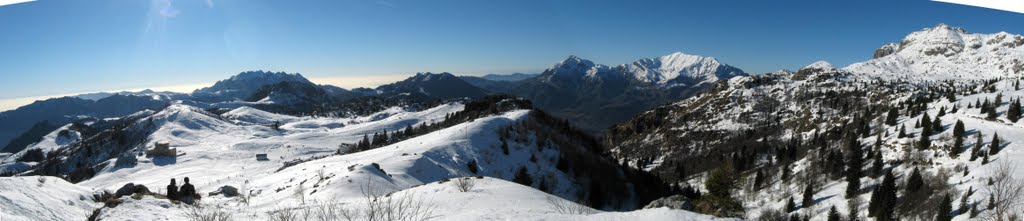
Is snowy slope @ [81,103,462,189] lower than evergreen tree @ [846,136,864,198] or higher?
higher

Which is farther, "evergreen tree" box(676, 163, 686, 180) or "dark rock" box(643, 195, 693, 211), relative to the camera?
"evergreen tree" box(676, 163, 686, 180)

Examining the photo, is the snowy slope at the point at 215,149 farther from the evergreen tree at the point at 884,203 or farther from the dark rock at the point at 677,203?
the evergreen tree at the point at 884,203

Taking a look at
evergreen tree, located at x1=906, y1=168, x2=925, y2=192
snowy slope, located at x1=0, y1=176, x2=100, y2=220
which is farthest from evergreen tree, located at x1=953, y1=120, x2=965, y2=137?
snowy slope, located at x1=0, y1=176, x2=100, y2=220

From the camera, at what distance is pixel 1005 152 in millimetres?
82938

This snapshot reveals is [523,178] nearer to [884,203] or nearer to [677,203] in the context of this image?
[677,203]

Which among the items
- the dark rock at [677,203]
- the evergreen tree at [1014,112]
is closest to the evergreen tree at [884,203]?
the evergreen tree at [1014,112]

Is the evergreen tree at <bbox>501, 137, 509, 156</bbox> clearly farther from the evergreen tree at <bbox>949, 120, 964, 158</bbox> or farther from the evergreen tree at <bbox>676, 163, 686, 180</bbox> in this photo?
the evergreen tree at <bbox>676, 163, 686, 180</bbox>

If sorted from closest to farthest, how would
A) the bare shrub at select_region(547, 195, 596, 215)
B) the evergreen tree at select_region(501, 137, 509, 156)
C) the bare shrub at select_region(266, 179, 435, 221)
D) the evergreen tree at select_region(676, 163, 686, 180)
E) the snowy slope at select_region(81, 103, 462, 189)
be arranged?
the bare shrub at select_region(266, 179, 435, 221), the bare shrub at select_region(547, 195, 596, 215), the evergreen tree at select_region(501, 137, 509, 156), the snowy slope at select_region(81, 103, 462, 189), the evergreen tree at select_region(676, 163, 686, 180)

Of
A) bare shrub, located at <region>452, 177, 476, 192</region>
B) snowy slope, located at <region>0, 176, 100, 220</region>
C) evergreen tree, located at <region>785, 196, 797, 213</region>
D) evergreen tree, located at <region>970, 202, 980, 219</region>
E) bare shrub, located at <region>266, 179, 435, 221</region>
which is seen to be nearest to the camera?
bare shrub, located at <region>266, 179, 435, 221</region>

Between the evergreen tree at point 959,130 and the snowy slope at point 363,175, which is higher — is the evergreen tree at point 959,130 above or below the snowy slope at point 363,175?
below

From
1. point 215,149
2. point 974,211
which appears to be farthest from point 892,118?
point 215,149

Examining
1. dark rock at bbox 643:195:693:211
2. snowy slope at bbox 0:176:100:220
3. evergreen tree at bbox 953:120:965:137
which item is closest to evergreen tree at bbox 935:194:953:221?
evergreen tree at bbox 953:120:965:137

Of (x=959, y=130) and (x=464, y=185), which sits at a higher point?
(x=464, y=185)

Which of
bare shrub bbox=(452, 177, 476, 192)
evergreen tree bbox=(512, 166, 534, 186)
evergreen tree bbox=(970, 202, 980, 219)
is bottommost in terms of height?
evergreen tree bbox=(970, 202, 980, 219)
